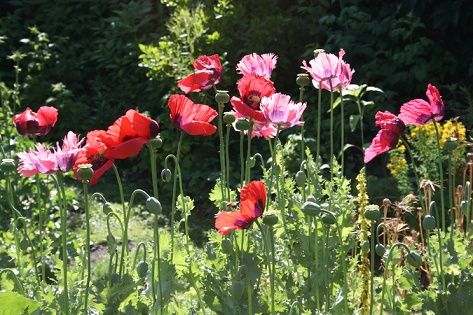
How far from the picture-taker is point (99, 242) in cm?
449

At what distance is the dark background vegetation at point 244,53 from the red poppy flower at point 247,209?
343 cm

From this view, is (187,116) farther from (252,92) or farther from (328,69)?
(328,69)

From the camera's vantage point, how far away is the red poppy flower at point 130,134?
1.73 meters

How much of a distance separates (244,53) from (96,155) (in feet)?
13.7

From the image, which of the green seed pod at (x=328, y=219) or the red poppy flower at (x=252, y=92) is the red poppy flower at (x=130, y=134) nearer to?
the red poppy flower at (x=252, y=92)

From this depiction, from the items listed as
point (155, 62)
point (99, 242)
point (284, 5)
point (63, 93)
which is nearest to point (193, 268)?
point (99, 242)

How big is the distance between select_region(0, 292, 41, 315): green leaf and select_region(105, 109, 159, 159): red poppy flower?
321 millimetres

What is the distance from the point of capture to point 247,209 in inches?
64.8

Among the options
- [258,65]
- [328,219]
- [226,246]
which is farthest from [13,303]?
[258,65]

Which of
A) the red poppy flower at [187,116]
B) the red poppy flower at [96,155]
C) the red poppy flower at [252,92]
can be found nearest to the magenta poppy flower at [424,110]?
the red poppy flower at [252,92]

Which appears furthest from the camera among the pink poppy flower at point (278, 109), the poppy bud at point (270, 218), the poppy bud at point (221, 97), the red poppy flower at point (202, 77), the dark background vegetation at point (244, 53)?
the dark background vegetation at point (244, 53)

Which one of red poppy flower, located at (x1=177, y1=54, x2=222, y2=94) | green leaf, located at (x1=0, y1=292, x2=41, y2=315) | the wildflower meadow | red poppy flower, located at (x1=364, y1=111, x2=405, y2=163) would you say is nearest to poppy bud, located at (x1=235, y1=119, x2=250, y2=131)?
the wildflower meadow

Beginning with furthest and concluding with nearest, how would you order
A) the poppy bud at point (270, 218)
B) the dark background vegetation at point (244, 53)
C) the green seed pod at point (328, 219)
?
the dark background vegetation at point (244, 53) → the green seed pod at point (328, 219) → the poppy bud at point (270, 218)

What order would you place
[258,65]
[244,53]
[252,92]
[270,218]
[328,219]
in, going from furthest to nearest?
[244,53] < [258,65] < [252,92] < [328,219] < [270,218]
